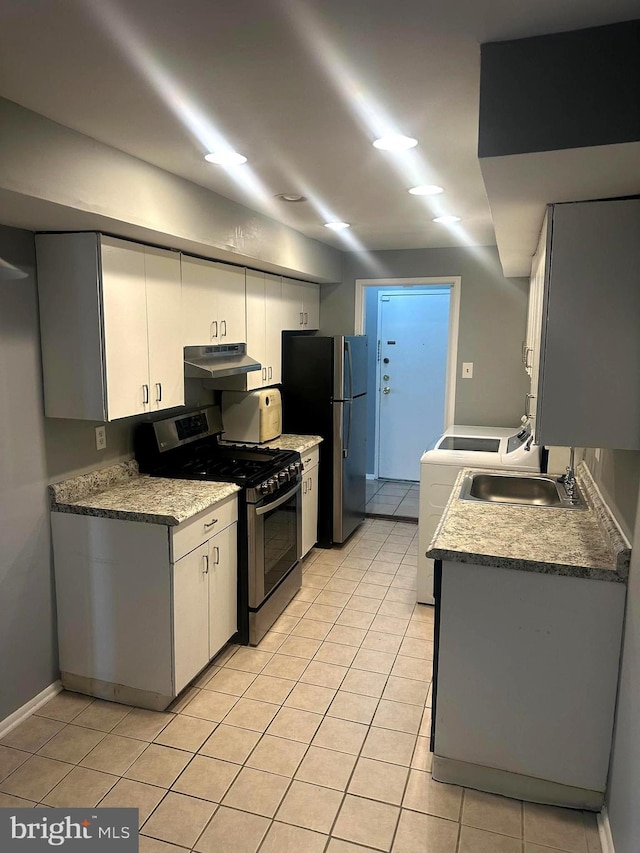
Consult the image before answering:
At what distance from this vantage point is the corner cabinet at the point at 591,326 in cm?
181

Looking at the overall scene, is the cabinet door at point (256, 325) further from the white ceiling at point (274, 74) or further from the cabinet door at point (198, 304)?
the white ceiling at point (274, 74)

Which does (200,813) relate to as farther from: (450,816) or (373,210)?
(373,210)

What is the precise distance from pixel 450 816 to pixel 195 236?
97.9 inches

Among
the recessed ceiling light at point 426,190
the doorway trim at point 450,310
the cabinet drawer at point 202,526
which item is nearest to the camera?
the cabinet drawer at point 202,526

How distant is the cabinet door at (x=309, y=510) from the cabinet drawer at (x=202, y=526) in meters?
1.11

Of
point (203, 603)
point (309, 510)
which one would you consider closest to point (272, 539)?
point (203, 603)

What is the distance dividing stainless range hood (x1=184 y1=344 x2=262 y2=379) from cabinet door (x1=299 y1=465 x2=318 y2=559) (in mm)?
898

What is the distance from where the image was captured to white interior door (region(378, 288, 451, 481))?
6000 mm

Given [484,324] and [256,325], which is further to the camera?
[484,324]

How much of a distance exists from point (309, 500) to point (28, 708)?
83.3 inches

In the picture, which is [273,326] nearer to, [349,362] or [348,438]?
[349,362]

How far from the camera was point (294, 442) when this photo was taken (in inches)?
160

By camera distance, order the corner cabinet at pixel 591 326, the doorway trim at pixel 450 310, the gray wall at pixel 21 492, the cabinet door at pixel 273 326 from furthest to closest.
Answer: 1. the doorway trim at pixel 450 310
2. the cabinet door at pixel 273 326
3. the gray wall at pixel 21 492
4. the corner cabinet at pixel 591 326

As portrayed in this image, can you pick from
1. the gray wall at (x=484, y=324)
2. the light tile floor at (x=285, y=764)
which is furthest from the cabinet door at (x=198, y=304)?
the gray wall at (x=484, y=324)
